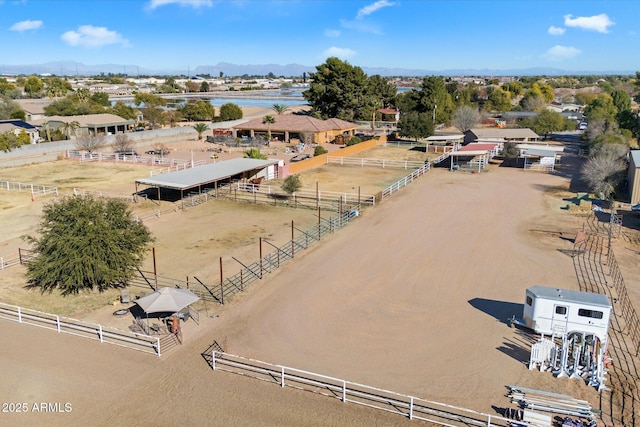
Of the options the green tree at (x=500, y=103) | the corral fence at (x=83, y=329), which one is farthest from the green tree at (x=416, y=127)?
the green tree at (x=500, y=103)

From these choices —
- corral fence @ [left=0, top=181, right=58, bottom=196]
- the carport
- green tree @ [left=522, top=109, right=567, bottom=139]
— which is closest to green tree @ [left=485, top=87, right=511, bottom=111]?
green tree @ [left=522, top=109, right=567, bottom=139]

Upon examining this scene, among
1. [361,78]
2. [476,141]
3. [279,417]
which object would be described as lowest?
[279,417]

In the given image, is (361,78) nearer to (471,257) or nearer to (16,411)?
(471,257)

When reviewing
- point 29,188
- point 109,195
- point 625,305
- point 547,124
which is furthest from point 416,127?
point 625,305

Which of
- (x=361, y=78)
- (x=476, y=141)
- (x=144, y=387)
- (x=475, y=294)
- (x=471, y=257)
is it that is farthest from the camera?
(x=361, y=78)

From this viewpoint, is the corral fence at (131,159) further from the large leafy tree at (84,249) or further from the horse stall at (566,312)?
the horse stall at (566,312)

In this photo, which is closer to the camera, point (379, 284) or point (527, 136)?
point (379, 284)

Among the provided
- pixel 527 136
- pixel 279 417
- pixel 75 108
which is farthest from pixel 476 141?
pixel 75 108

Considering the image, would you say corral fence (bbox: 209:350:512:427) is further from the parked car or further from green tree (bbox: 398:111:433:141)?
green tree (bbox: 398:111:433:141)
